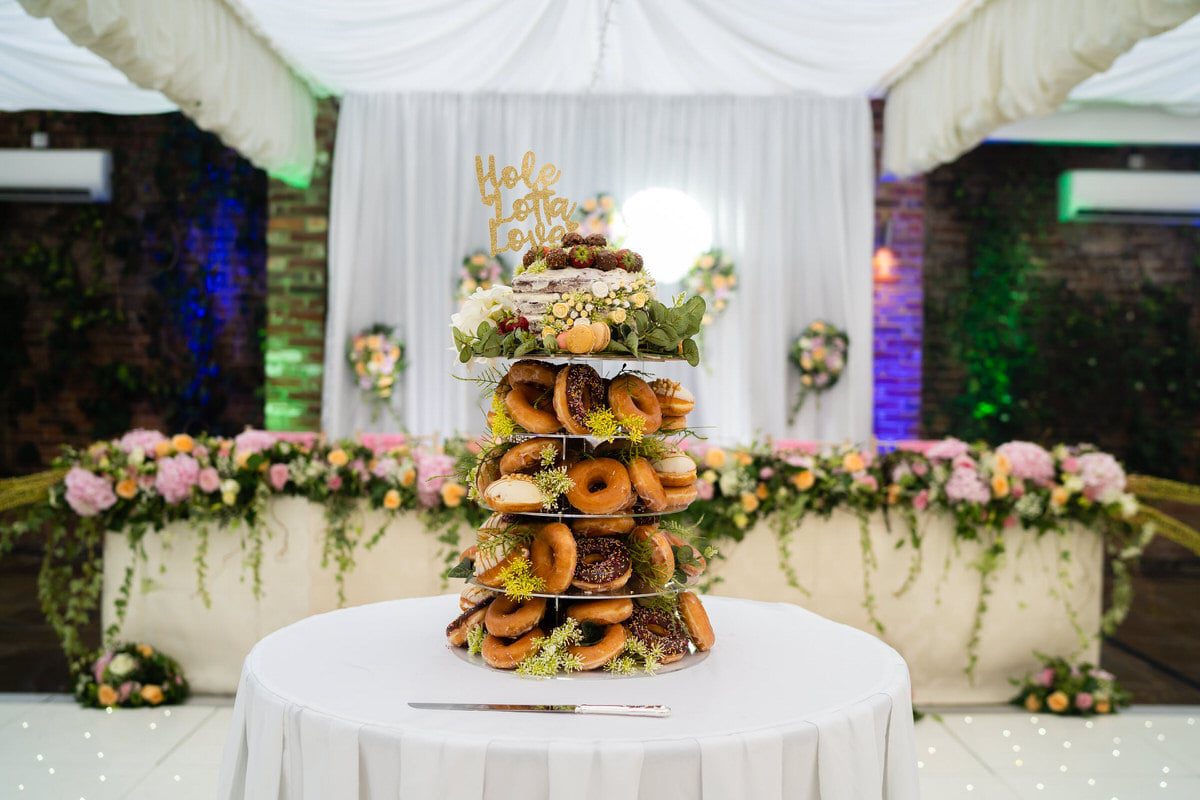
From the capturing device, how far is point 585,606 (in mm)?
1986

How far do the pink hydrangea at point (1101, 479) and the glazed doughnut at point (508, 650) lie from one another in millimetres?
2923

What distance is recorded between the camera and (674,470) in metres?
2.12

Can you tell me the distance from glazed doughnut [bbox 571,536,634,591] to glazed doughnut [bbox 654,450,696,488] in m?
0.19

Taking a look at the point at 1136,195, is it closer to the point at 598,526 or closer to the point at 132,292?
the point at 598,526

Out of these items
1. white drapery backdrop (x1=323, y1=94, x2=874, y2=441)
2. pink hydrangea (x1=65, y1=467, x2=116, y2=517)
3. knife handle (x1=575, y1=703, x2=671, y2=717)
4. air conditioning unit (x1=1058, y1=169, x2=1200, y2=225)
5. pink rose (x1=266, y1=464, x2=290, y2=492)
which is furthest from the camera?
air conditioning unit (x1=1058, y1=169, x2=1200, y2=225)

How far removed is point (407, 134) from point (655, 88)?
5.63 feet

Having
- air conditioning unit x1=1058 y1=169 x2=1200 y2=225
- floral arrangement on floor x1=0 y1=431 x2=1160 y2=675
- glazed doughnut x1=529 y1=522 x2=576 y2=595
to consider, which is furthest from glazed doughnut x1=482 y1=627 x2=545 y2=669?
air conditioning unit x1=1058 y1=169 x2=1200 y2=225

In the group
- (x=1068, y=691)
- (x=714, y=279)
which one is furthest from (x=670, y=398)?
(x=714, y=279)

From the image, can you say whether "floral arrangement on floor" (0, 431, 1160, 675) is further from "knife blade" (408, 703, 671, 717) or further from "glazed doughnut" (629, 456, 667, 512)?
"knife blade" (408, 703, 671, 717)

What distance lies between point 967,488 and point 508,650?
2.61m

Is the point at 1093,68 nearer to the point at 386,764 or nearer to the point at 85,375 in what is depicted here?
the point at 386,764

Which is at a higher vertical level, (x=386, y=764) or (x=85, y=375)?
(x=85, y=375)

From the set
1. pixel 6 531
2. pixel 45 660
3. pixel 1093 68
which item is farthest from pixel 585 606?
pixel 45 660

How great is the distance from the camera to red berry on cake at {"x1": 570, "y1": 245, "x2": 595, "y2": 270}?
2.06 meters
